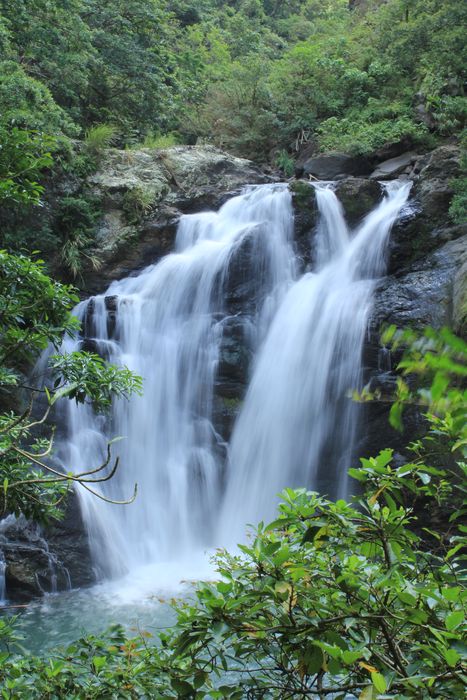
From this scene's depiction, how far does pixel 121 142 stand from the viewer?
18.4 meters

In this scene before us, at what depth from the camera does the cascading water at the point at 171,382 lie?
976 cm

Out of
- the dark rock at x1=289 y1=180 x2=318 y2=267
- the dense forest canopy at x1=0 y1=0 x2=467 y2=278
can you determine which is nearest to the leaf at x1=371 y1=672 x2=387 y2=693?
the dense forest canopy at x1=0 y1=0 x2=467 y2=278

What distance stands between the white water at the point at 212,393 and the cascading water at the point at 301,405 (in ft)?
0.08

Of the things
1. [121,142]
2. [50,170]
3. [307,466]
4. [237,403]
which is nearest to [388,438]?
[307,466]

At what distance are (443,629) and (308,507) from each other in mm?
531

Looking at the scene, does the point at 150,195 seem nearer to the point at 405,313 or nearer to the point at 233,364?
the point at 233,364

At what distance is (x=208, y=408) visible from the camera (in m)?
11.0

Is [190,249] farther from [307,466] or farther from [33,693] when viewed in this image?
[33,693]

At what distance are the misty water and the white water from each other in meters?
0.02

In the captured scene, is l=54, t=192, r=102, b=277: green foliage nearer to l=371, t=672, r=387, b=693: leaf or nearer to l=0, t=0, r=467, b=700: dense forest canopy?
l=0, t=0, r=467, b=700: dense forest canopy

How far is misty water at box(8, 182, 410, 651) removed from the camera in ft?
30.0

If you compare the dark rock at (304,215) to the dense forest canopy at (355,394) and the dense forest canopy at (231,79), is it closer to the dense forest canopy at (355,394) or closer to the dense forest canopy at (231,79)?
the dense forest canopy at (355,394)

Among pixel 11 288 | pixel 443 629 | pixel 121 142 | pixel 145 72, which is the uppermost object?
pixel 145 72

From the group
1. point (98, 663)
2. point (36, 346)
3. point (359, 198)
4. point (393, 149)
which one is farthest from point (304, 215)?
point (98, 663)
